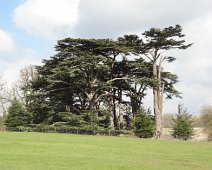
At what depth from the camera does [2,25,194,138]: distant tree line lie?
49906mm

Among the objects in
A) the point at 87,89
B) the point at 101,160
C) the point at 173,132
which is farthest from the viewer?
the point at 87,89

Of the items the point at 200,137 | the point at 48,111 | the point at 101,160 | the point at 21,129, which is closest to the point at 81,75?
the point at 48,111

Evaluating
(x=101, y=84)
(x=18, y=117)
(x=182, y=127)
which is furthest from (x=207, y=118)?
(x=18, y=117)

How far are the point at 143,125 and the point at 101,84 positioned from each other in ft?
23.5

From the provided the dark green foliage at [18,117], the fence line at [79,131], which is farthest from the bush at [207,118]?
the dark green foliage at [18,117]

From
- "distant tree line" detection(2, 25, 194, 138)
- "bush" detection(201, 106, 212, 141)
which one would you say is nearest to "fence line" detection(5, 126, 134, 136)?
"distant tree line" detection(2, 25, 194, 138)

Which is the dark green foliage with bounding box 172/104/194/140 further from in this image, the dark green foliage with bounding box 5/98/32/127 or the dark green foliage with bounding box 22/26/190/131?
the dark green foliage with bounding box 5/98/32/127

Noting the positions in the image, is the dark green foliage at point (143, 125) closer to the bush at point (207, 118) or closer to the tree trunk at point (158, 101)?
the tree trunk at point (158, 101)

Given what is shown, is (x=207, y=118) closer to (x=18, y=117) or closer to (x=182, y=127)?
(x=182, y=127)

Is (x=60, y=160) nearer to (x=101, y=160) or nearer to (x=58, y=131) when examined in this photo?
(x=101, y=160)

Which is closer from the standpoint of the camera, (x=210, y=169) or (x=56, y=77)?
(x=210, y=169)

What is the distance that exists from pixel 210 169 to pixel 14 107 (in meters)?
41.2

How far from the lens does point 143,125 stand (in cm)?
4962

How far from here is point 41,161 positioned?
17375mm
